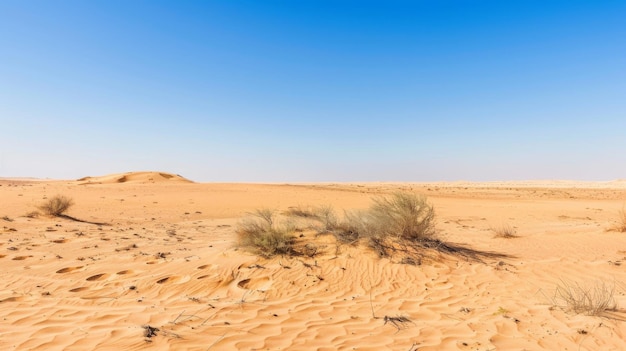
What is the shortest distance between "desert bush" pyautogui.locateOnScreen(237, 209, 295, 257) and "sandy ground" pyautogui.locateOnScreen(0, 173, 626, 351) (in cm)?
25

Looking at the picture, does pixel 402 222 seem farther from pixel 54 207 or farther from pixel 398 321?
pixel 54 207

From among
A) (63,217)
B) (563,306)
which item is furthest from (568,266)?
(63,217)

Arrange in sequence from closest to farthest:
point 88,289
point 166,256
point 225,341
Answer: point 225,341
point 88,289
point 166,256

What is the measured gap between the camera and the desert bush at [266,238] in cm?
737

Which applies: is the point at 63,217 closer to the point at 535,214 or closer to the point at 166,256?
the point at 166,256

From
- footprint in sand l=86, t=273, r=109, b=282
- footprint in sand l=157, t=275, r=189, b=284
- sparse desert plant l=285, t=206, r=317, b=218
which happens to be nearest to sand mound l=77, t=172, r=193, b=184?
sparse desert plant l=285, t=206, r=317, b=218

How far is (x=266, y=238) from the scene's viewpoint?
745 centimetres

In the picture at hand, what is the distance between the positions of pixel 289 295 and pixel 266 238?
2040 mm

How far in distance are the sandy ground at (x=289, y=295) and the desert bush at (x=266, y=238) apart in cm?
25

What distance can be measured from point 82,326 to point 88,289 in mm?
1865

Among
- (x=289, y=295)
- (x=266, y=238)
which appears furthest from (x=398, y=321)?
(x=266, y=238)

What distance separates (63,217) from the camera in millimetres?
13367

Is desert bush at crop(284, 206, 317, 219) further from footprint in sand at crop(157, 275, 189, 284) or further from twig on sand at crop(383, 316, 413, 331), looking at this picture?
twig on sand at crop(383, 316, 413, 331)

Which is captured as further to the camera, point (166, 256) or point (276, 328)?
point (166, 256)
